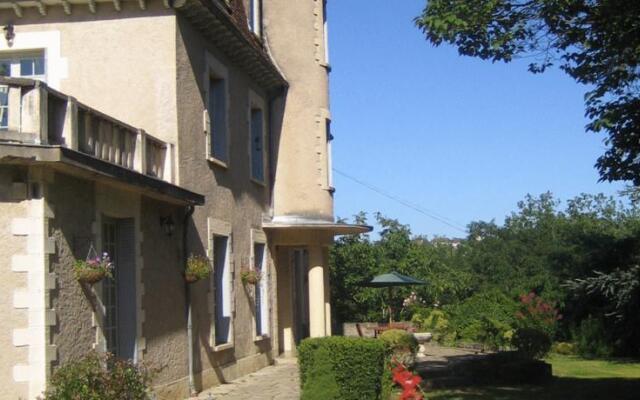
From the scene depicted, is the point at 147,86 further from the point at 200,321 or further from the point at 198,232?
the point at 200,321

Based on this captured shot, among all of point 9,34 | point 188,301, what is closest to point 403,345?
point 188,301

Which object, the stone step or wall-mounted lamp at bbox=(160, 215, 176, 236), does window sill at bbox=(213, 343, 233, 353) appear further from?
the stone step

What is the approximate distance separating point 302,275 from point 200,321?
10.4 meters

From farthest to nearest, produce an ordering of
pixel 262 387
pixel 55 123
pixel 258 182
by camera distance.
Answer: pixel 258 182
pixel 262 387
pixel 55 123

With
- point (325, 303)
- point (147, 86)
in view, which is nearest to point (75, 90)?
point (147, 86)

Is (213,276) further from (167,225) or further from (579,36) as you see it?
(579,36)

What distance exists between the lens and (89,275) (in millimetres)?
10344

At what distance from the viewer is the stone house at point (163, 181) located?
31.5 ft

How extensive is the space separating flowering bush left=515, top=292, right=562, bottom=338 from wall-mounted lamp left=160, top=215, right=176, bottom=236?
1464 centimetres

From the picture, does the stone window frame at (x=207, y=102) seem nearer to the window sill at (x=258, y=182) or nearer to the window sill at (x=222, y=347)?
the window sill at (x=258, y=182)

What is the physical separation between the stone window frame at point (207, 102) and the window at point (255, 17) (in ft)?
11.8

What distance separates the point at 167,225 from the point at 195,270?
1.11 m

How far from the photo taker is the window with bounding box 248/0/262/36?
20.6 metres

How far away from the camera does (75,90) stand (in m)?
14.6
